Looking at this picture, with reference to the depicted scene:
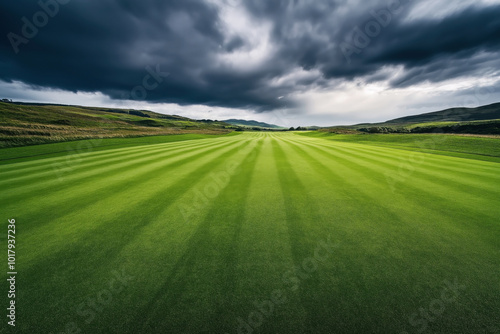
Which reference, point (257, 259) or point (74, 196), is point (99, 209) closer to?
point (74, 196)

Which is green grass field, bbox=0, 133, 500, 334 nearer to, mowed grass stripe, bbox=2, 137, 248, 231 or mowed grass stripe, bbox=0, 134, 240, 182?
mowed grass stripe, bbox=2, 137, 248, 231

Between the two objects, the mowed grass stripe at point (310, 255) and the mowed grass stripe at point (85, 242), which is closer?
the mowed grass stripe at point (310, 255)

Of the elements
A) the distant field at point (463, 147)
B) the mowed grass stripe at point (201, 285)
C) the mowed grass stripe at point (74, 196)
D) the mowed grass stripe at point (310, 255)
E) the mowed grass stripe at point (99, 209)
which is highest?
the mowed grass stripe at point (74, 196)

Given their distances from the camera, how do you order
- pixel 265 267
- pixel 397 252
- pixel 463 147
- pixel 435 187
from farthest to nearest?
pixel 463 147
pixel 435 187
pixel 397 252
pixel 265 267

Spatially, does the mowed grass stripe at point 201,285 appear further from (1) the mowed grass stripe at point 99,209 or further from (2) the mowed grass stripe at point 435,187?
(2) the mowed grass stripe at point 435,187

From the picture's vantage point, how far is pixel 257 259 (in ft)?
13.2

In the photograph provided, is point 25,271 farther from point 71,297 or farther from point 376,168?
point 376,168

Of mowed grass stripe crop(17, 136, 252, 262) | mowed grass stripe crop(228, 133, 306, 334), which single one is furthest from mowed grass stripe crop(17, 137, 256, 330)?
mowed grass stripe crop(228, 133, 306, 334)

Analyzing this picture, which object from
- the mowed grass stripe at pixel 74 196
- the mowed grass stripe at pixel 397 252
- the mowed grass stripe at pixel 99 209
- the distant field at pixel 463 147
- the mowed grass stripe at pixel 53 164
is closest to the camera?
the mowed grass stripe at pixel 397 252

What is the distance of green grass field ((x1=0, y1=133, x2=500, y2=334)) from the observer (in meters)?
2.80

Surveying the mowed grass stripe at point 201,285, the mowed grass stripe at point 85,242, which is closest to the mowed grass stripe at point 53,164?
the mowed grass stripe at point 85,242

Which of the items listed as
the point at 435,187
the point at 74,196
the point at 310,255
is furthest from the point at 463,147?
the point at 74,196

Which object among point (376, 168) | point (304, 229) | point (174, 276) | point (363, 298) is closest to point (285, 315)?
point (363, 298)

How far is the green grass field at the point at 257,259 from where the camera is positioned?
2.80 m
